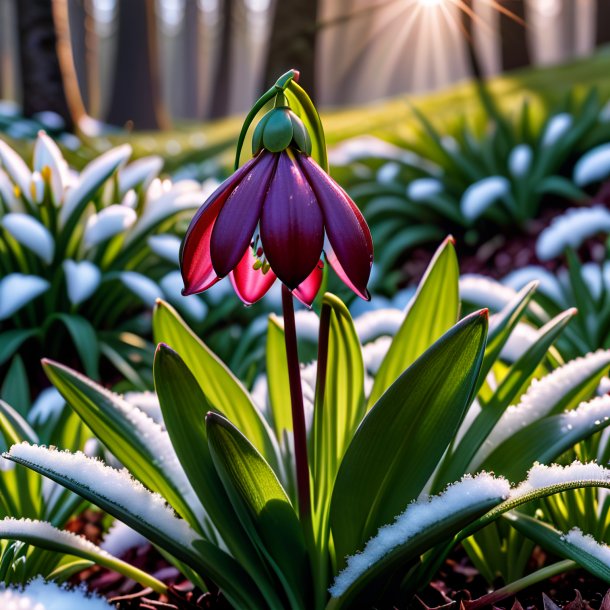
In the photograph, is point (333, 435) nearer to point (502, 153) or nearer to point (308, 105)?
point (308, 105)

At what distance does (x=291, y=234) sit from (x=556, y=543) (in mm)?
689

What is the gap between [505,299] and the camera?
6.73ft

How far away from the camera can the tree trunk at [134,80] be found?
15.2 m

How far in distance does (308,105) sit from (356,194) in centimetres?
319

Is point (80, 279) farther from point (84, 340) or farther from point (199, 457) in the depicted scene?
point (199, 457)

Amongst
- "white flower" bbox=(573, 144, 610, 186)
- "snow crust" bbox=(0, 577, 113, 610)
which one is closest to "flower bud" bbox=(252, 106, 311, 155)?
"snow crust" bbox=(0, 577, 113, 610)

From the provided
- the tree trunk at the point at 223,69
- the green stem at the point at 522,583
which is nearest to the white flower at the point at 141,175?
the green stem at the point at 522,583

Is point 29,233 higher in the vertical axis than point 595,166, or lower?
lower

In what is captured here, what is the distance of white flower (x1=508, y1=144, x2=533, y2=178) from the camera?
4051 millimetres

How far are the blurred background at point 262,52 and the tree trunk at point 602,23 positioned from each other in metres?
0.01

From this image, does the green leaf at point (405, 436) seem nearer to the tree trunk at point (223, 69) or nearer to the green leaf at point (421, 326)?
the green leaf at point (421, 326)

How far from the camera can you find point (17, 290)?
2.60 metres

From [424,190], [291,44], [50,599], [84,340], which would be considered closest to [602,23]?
[291,44]

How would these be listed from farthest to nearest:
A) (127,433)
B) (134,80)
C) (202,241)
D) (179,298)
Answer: (134,80) < (179,298) < (127,433) < (202,241)
